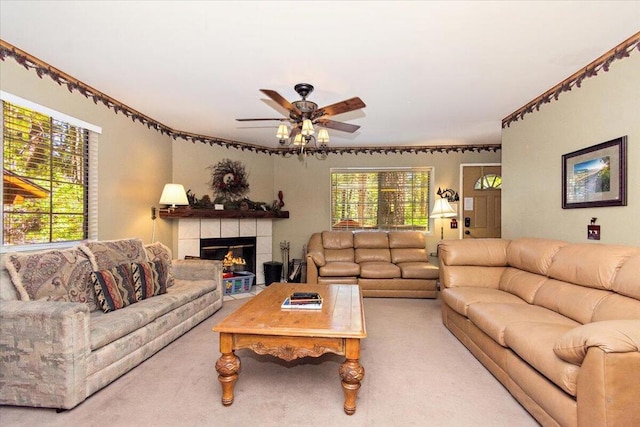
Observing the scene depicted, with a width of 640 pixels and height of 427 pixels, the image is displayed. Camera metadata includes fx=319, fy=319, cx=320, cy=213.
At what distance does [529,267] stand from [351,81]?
7.64 ft

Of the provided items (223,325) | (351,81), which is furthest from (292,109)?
(223,325)

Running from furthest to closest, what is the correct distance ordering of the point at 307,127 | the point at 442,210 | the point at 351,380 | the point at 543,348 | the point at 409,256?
the point at 409,256 < the point at 442,210 < the point at 307,127 < the point at 351,380 < the point at 543,348

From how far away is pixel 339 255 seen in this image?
16.6ft

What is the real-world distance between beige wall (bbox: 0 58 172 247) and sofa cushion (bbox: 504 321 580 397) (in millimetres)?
3784

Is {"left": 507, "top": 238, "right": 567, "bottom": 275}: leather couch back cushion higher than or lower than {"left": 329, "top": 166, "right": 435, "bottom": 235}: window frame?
lower

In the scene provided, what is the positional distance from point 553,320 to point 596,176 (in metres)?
1.31

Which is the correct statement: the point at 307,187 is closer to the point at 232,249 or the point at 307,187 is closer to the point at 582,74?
the point at 232,249

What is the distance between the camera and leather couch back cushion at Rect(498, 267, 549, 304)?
2.66 m

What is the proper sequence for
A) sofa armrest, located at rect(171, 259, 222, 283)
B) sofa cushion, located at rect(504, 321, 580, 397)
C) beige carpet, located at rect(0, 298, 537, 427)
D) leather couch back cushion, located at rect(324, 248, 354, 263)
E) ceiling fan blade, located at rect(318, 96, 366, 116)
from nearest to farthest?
sofa cushion, located at rect(504, 321, 580, 397) → beige carpet, located at rect(0, 298, 537, 427) → ceiling fan blade, located at rect(318, 96, 366, 116) → sofa armrest, located at rect(171, 259, 222, 283) → leather couch back cushion, located at rect(324, 248, 354, 263)

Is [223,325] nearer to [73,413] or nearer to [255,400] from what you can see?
[255,400]

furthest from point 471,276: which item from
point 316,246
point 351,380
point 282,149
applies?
point 282,149

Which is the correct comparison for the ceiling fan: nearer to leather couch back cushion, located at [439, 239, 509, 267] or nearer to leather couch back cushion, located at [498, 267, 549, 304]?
leather couch back cushion, located at [439, 239, 509, 267]

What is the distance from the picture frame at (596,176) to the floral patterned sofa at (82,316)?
3.70 meters

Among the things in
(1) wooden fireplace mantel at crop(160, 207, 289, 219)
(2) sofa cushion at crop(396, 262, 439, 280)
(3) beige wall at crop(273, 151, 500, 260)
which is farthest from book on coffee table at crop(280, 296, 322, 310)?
(3) beige wall at crop(273, 151, 500, 260)
